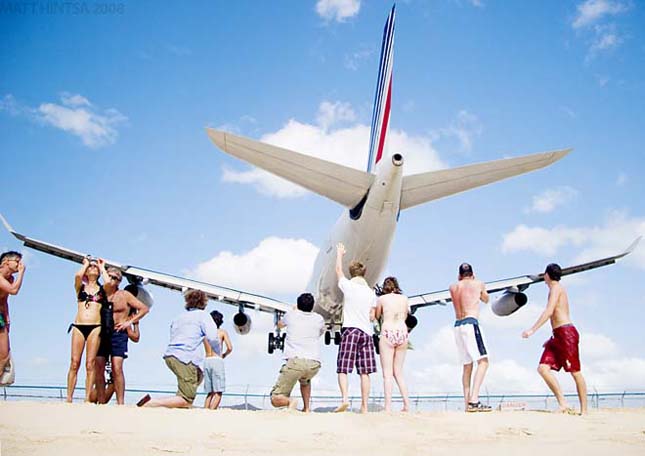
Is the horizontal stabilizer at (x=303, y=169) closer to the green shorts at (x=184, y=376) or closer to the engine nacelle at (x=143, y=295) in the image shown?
the green shorts at (x=184, y=376)

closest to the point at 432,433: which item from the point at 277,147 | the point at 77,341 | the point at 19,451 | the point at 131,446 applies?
the point at 131,446

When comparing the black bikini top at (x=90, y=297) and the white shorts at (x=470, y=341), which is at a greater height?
the black bikini top at (x=90, y=297)

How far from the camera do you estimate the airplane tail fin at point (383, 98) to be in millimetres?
18859

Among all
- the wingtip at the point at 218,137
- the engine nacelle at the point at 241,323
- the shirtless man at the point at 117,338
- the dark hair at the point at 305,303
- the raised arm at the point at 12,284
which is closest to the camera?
the raised arm at the point at 12,284

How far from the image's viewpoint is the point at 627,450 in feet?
15.4

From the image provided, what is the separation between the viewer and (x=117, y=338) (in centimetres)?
789

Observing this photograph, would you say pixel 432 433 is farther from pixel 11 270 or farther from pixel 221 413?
pixel 11 270

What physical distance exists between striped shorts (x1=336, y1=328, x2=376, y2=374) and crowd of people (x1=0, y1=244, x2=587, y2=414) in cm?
1

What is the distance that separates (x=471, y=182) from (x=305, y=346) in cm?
716

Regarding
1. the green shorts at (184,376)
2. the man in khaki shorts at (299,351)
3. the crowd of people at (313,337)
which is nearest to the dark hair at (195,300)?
the crowd of people at (313,337)

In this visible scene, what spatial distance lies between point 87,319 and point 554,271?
5.91 m

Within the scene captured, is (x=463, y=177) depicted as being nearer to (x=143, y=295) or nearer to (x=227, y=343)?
(x=227, y=343)

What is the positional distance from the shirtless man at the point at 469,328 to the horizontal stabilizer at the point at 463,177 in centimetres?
443

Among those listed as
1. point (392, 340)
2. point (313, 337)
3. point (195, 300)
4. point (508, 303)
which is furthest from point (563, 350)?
point (508, 303)
